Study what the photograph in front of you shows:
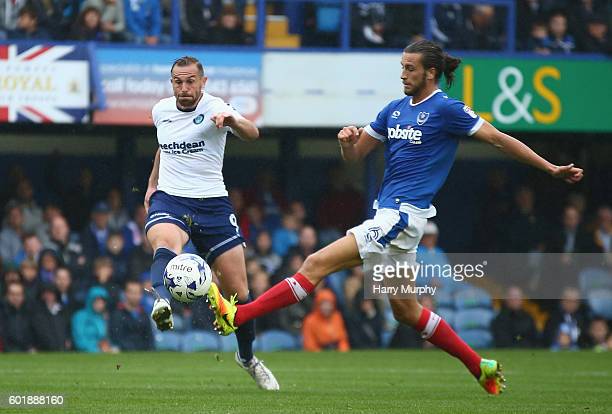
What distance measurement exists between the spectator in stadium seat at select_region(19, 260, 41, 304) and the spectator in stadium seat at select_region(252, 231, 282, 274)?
295 centimetres

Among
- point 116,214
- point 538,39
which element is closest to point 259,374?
point 116,214

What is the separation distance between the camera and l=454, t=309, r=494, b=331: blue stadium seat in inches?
731

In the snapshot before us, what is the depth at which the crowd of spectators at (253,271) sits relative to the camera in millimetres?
17062

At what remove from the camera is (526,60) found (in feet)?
63.0

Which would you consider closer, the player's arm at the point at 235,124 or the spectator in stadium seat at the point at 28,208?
the player's arm at the point at 235,124

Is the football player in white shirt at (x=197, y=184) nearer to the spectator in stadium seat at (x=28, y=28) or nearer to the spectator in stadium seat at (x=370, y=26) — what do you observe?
the spectator in stadium seat at (x=28, y=28)

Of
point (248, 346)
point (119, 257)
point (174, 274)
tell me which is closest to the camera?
point (174, 274)

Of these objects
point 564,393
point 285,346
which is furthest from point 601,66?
point 564,393

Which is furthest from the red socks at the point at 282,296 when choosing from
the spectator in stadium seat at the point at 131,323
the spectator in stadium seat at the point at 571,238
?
the spectator in stadium seat at the point at 571,238

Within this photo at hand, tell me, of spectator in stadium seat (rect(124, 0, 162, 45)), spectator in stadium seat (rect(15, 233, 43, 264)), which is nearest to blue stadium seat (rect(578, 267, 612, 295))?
spectator in stadium seat (rect(124, 0, 162, 45))

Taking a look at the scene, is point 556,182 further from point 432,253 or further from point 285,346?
point 285,346

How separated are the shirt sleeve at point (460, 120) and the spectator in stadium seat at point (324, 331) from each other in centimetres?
859

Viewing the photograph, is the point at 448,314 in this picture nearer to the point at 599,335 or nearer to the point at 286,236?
the point at 599,335

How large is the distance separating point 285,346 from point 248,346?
7948 millimetres
